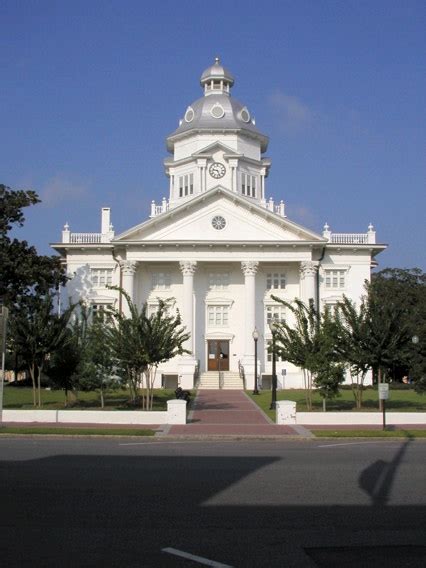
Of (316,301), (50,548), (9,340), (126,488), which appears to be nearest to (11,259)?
(9,340)

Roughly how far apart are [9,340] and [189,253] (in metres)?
22.4

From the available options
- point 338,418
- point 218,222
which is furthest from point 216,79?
point 338,418

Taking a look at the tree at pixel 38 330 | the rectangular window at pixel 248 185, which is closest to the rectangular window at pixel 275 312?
the rectangular window at pixel 248 185

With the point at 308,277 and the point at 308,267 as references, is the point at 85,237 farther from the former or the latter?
the point at 308,277

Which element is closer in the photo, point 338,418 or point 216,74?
point 338,418

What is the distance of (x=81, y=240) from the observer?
193ft

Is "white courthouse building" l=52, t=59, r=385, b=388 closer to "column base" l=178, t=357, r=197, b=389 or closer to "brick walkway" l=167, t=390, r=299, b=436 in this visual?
"column base" l=178, t=357, r=197, b=389

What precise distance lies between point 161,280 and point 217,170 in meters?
11.3

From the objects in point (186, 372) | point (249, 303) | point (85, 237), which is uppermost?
point (85, 237)

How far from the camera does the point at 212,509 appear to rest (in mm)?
10891

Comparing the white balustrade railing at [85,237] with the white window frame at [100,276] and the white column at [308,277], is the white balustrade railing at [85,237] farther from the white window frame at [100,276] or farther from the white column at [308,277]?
the white column at [308,277]

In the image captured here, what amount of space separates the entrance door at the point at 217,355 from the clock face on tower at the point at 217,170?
47.1 feet

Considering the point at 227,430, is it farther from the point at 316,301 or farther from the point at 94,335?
the point at 316,301

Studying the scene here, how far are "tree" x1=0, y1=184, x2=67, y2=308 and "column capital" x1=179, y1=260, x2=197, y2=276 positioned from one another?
43.2ft
